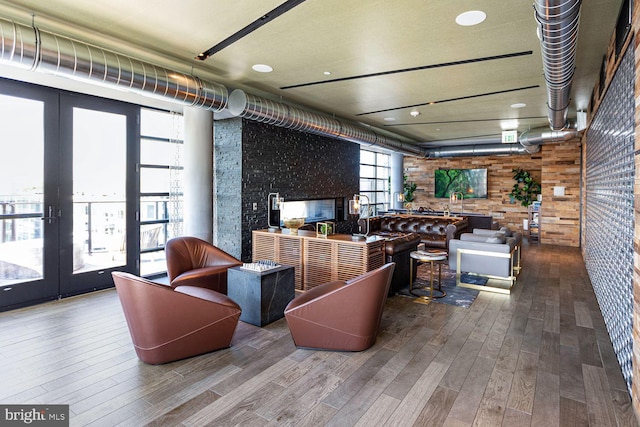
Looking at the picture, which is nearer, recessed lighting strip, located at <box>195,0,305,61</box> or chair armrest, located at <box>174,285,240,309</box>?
recessed lighting strip, located at <box>195,0,305,61</box>

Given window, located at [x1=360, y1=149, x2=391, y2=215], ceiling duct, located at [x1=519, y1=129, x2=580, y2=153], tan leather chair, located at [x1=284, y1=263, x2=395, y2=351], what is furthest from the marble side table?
window, located at [x1=360, y1=149, x2=391, y2=215]

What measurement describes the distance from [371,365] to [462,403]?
0.75m

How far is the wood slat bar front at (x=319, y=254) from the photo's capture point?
4633 millimetres

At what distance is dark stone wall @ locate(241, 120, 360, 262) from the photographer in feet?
20.5

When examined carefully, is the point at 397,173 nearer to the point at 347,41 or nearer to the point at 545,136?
the point at 545,136

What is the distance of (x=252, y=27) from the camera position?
345 cm

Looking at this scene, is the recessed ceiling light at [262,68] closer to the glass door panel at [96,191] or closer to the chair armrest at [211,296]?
the glass door panel at [96,191]

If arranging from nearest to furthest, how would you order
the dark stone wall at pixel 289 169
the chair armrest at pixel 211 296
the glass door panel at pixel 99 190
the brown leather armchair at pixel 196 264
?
the chair armrest at pixel 211 296, the brown leather armchair at pixel 196 264, the glass door panel at pixel 99 190, the dark stone wall at pixel 289 169

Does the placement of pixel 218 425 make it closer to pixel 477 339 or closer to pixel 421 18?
pixel 477 339

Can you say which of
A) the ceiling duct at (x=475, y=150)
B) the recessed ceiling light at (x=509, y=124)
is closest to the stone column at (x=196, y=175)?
the recessed ceiling light at (x=509, y=124)

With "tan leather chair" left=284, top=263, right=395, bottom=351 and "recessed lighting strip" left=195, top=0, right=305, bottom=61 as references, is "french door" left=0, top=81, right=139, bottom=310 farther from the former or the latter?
"tan leather chair" left=284, top=263, right=395, bottom=351

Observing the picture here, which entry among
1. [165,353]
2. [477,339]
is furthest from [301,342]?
[477,339]

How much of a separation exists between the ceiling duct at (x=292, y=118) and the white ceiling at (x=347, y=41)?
0.30 meters

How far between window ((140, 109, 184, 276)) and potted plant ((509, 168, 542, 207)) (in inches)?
395
